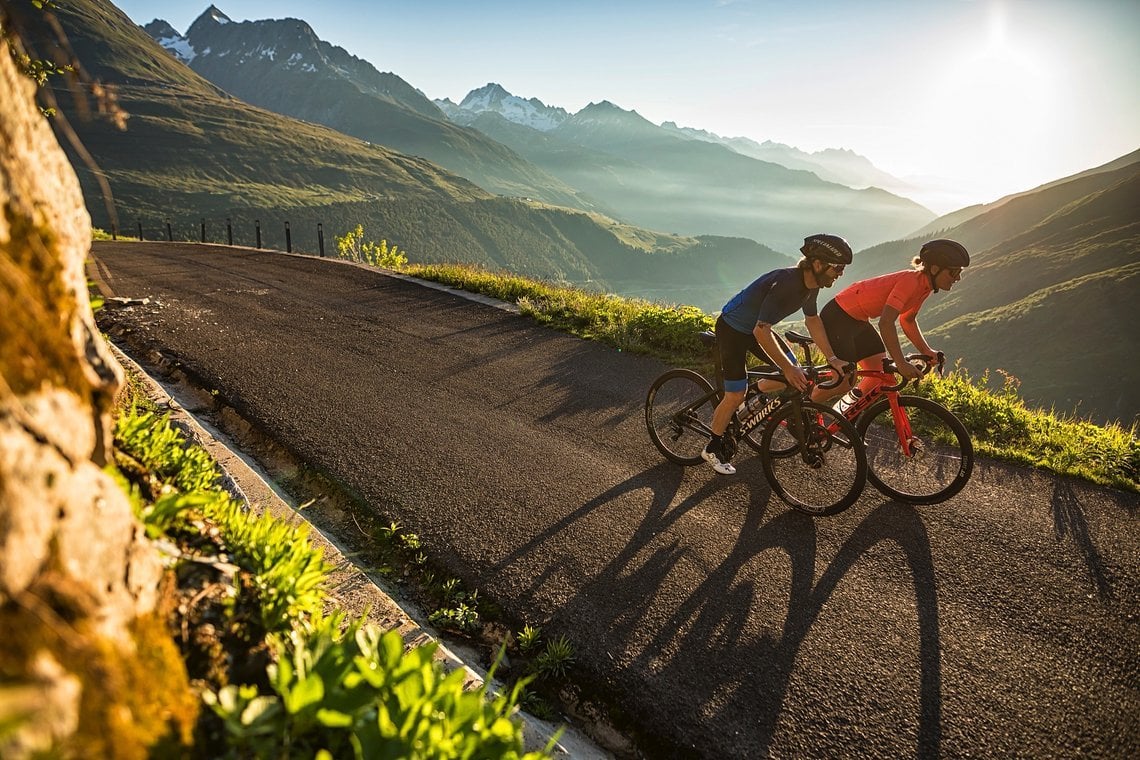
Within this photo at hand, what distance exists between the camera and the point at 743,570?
4445 millimetres

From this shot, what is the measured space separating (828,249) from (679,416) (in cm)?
234

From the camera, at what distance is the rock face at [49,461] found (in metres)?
1.25

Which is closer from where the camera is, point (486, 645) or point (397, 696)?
point (397, 696)

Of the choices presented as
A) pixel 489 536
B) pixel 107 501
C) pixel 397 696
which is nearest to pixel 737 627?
pixel 489 536

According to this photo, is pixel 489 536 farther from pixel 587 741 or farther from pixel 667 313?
pixel 667 313

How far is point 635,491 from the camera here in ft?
18.3

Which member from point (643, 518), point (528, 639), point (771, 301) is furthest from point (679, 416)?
point (528, 639)

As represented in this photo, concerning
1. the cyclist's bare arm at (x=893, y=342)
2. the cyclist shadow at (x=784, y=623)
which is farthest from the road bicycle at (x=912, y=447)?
the cyclist shadow at (x=784, y=623)

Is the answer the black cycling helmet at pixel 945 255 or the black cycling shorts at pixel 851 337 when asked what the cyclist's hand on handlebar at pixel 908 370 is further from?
the black cycling helmet at pixel 945 255

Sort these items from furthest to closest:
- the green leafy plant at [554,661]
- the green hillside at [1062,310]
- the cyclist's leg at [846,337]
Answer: the green hillside at [1062,310], the cyclist's leg at [846,337], the green leafy plant at [554,661]

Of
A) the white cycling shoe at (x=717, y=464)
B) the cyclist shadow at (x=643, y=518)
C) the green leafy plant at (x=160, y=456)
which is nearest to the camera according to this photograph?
the green leafy plant at (x=160, y=456)

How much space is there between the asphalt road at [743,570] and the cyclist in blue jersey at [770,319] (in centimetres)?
80

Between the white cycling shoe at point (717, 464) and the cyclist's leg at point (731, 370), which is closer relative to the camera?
the cyclist's leg at point (731, 370)

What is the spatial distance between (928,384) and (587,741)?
7.84m
